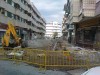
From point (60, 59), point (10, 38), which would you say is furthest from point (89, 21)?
point (60, 59)

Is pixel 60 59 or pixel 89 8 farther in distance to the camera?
pixel 89 8

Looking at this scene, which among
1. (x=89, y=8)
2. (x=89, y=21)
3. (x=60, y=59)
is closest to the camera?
(x=60, y=59)

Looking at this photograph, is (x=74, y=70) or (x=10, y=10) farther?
(x=10, y=10)

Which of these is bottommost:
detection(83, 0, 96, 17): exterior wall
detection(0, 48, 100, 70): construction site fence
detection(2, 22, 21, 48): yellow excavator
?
detection(0, 48, 100, 70): construction site fence

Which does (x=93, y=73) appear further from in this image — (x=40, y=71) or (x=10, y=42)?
(x=10, y=42)

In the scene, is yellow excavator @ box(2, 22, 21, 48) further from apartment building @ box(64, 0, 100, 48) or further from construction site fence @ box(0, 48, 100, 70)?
construction site fence @ box(0, 48, 100, 70)

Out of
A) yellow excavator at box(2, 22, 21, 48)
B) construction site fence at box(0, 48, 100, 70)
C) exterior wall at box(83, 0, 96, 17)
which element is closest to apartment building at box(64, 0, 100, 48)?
exterior wall at box(83, 0, 96, 17)

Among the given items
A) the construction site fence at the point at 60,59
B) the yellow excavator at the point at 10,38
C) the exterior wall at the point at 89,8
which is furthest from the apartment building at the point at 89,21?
the construction site fence at the point at 60,59

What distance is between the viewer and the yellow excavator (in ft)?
112

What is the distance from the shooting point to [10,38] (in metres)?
37.5

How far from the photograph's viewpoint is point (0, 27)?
4866 centimetres

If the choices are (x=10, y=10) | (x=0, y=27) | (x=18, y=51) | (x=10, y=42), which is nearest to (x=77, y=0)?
(x=10, y=10)

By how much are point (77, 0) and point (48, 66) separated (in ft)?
148

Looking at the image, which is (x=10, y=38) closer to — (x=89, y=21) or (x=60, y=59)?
(x=89, y=21)
